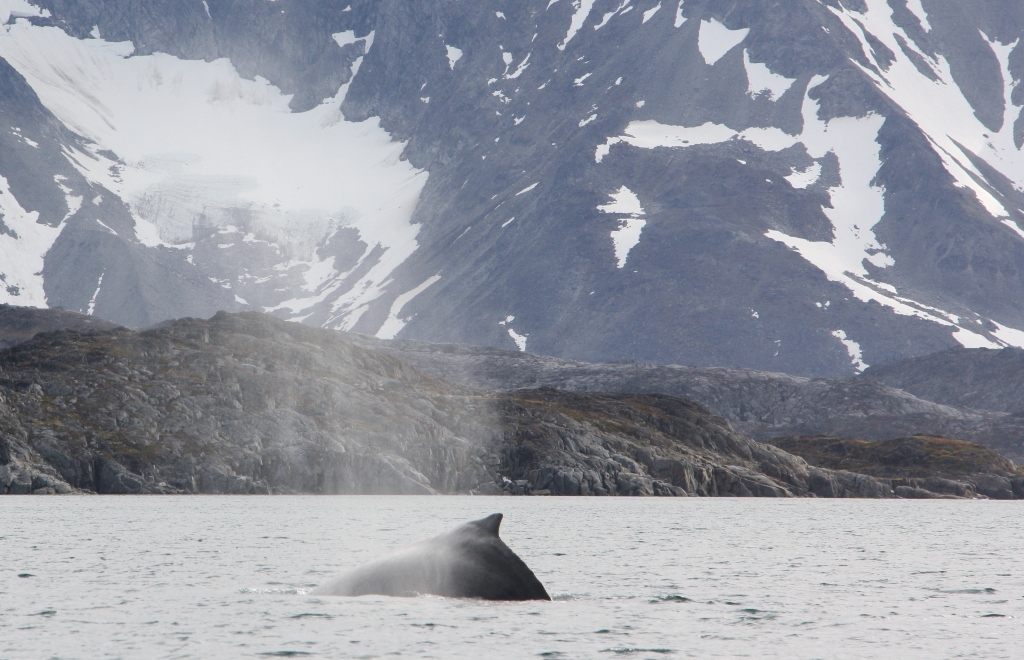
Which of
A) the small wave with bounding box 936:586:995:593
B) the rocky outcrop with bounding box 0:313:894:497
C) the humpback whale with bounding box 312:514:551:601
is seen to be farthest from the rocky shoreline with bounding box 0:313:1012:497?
the small wave with bounding box 936:586:995:593

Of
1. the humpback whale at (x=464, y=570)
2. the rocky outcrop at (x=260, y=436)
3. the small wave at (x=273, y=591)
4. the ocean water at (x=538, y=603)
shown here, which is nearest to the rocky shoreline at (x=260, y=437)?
the rocky outcrop at (x=260, y=436)

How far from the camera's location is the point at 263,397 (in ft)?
574

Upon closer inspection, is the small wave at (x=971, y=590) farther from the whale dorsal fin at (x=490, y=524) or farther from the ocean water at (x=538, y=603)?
the whale dorsal fin at (x=490, y=524)

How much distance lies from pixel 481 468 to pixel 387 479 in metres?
17.7

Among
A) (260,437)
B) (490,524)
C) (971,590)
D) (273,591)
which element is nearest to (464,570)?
(490,524)

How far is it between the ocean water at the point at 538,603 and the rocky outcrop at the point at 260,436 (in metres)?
66.1

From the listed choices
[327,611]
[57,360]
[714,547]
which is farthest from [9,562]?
[57,360]

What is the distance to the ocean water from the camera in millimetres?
29250

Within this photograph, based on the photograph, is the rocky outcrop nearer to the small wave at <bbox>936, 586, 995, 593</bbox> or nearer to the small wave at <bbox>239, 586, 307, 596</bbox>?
the small wave at <bbox>239, 586, 307, 596</bbox>

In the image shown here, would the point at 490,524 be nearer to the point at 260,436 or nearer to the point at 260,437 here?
the point at 260,437

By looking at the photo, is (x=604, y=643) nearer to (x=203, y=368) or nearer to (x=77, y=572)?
(x=77, y=572)

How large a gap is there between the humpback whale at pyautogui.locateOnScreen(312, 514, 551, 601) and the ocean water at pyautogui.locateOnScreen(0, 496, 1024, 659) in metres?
0.61

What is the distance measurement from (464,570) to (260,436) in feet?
439

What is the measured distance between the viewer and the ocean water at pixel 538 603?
1152 inches
